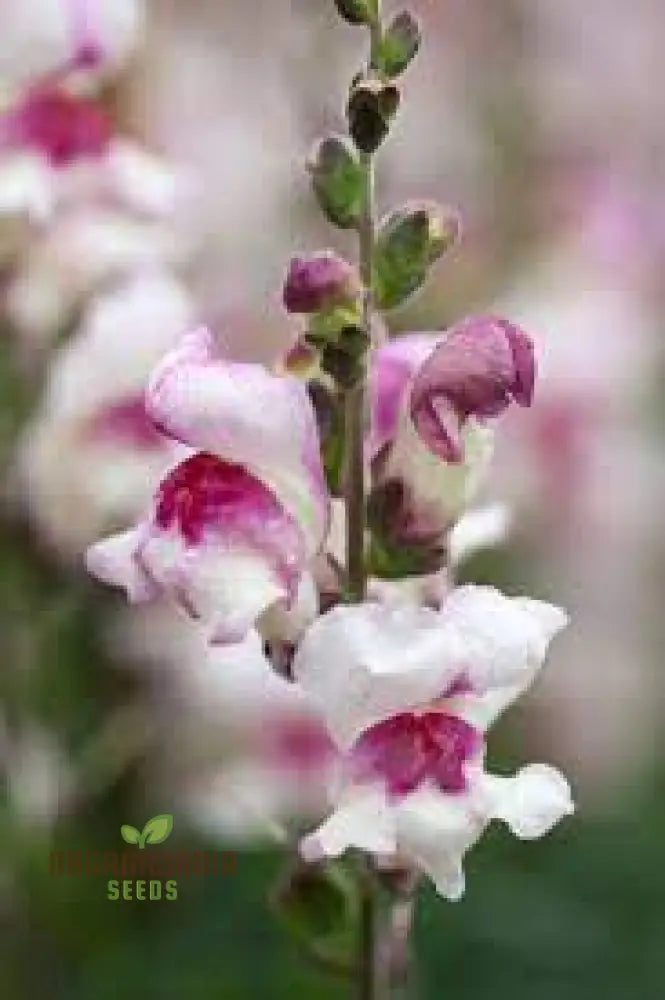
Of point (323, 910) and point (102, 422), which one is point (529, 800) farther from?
point (102, 422)

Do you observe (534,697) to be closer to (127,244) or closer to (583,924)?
(583,924)

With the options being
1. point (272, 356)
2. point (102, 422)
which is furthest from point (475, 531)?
point (272, 356)

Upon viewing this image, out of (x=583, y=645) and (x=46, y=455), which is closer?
(x=46, y=455)

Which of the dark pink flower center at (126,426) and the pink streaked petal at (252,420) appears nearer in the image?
the pink streaked petal at (252,420)

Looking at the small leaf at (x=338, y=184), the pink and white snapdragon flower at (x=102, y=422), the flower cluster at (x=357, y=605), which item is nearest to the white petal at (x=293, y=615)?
the flower cluster at (x=357, y=605)

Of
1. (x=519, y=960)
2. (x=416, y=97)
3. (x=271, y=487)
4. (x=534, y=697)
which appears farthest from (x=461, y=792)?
(x=416, y=97)

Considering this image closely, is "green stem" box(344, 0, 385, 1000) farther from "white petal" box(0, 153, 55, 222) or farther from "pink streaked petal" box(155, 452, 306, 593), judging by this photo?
"white petal" box(0, 153, 55, 222)

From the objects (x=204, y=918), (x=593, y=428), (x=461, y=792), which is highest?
(x=461, y=792)

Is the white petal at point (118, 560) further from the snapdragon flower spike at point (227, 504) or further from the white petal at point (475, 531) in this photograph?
the white petal at point (475, 531)
